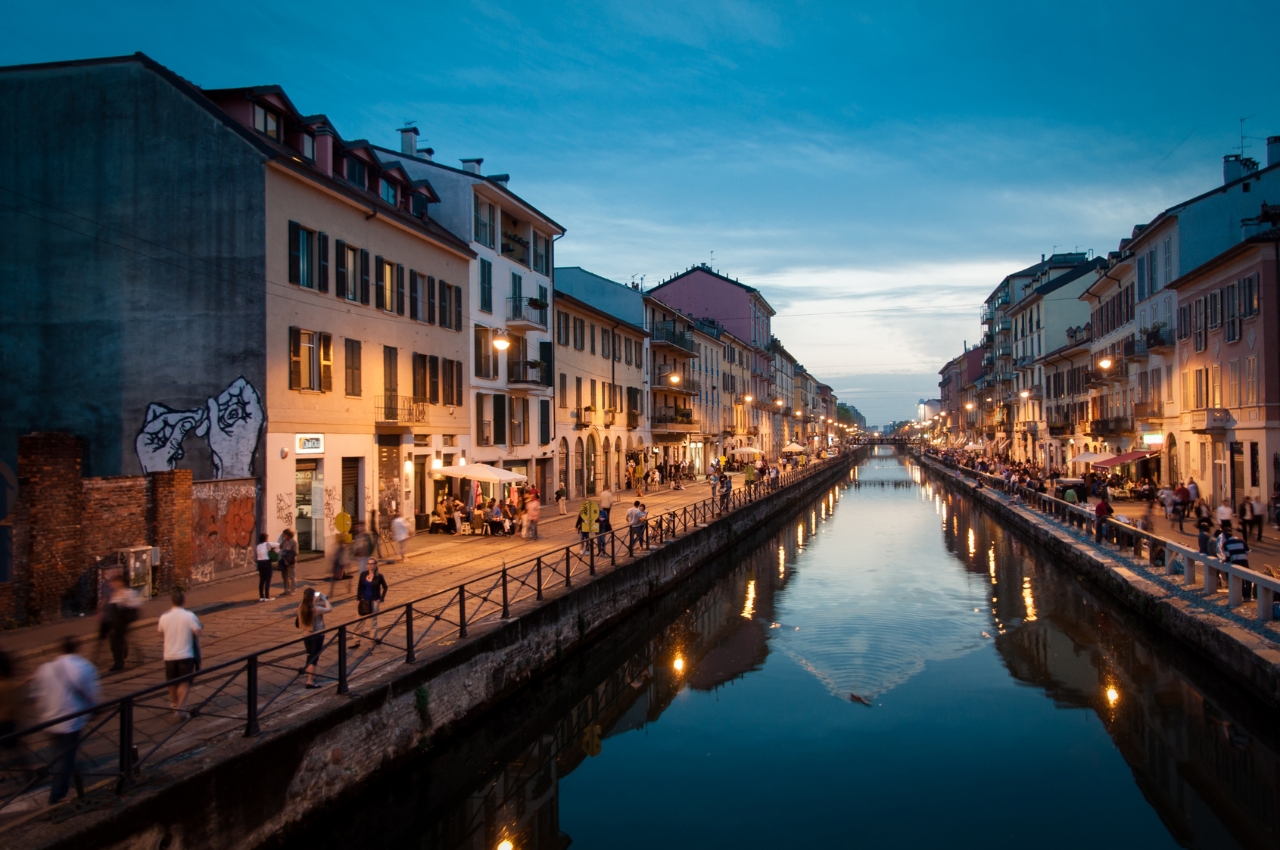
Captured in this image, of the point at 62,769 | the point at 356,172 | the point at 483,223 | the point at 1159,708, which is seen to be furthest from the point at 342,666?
the point at 483,223

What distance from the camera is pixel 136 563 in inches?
635

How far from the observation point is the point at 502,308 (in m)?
34.3

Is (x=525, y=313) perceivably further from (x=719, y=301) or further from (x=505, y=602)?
(x=719, y=301)

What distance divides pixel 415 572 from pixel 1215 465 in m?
29.0

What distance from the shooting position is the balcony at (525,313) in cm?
3478

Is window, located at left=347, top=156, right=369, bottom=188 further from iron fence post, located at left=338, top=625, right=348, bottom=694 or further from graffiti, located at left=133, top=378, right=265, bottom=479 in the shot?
iron fence post, located at left=338, top=625, right=348, bottom=694

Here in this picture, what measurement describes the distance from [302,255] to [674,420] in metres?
38.1

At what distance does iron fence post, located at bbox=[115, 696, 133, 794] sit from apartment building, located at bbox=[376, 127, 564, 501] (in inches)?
856

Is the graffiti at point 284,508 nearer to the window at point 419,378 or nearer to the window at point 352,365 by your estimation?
the window at point 352,365

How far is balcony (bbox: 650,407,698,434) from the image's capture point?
56.7 meters

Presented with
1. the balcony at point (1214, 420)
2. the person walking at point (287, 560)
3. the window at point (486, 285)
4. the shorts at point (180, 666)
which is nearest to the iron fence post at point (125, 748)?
the shorts at point (180, 666)

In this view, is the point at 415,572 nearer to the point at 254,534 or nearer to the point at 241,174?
the point at 254,534

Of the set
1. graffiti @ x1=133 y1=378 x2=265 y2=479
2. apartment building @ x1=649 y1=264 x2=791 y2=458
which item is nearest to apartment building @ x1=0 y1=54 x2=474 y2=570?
graffiti @ x1=133 y1=378 x2=265 y2=479

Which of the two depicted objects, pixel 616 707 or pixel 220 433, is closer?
pixel 616 707
